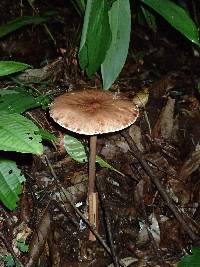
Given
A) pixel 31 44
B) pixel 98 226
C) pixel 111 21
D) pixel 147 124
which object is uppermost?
pixel 111 21

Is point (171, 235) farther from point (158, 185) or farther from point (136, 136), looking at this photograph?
point (136, 136)

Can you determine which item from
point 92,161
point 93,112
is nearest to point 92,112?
point 93,112

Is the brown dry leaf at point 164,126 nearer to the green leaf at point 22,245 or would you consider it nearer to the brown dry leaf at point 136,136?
the brown dry leaf at point 136,136

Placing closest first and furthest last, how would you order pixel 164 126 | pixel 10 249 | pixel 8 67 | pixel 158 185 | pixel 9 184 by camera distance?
pixel 8 67, pixel 9 184, pixel 10 249, pixel 158 185, pixel 164 126

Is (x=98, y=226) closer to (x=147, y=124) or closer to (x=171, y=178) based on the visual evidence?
(x=171, y=178)

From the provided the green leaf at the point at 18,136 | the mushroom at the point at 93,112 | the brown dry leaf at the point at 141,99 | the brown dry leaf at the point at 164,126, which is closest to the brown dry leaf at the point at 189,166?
the brown dry leaf at the point at 164,126

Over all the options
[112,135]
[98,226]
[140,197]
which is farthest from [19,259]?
[112,135]
